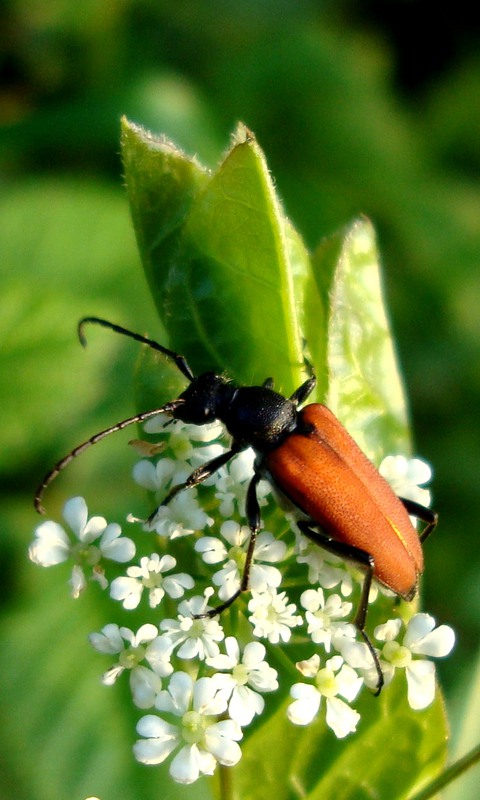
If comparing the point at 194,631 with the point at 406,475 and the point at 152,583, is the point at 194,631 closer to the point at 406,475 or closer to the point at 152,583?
the point at 152,583

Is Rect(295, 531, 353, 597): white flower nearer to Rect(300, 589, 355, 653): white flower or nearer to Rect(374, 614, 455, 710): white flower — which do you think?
Rect(300, 589, 355, 653): white flower

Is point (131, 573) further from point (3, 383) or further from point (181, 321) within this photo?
point (3, 383)

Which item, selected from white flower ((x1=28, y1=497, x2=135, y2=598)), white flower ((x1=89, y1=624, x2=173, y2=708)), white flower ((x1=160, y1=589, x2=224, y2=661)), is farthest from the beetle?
white flower ((x1=89, y1=624, x2=173, y2=708))

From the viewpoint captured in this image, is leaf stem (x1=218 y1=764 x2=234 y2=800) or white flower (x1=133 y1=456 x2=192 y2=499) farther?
white flower (x1=133 y1=456 x2=192 y2=499)

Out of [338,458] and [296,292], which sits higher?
[296,292]

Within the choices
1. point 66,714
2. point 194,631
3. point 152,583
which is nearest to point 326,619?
point 194,631

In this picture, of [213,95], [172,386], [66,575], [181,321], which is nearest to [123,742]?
[66,575]
